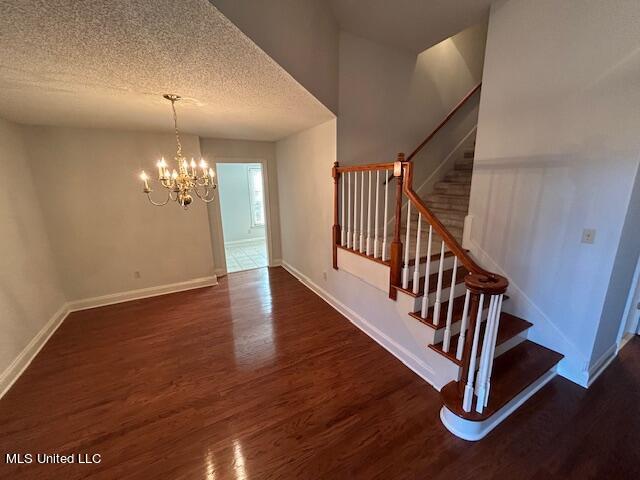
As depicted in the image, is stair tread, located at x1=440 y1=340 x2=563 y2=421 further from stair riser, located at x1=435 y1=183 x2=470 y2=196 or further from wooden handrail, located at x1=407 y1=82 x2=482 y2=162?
wooden handrail, located at x1=407 y1=82 x2=482 y2=162

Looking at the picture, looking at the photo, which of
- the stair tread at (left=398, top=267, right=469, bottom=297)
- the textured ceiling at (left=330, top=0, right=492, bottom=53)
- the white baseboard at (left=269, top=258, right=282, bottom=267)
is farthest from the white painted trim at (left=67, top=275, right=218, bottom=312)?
Answer: the textured ceiling at (left=330, top=0, right=492, bottom=53)

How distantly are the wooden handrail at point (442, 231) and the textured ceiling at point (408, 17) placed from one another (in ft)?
5.12

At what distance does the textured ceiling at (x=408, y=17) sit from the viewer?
229 cm

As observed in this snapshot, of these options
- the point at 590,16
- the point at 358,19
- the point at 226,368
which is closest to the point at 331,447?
the point at 226,368

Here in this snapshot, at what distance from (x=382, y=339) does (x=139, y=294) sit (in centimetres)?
351

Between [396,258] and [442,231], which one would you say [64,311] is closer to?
[396,258]

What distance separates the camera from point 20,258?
8.39ft

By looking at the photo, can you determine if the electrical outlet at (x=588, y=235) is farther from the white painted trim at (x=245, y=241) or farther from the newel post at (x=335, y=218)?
the white painted trim at (x=245, y=241)

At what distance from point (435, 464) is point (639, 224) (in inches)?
89.6

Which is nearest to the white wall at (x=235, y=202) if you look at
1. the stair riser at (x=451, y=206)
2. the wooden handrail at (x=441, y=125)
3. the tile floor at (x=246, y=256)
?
the tile floor at (x=246, y=256)

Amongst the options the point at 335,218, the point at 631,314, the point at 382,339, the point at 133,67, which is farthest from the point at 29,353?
the point at 631,314

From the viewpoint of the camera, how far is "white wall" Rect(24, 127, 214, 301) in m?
3.14

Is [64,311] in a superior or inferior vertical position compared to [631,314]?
inferior

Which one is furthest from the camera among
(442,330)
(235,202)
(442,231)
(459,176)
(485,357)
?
(235,202)
